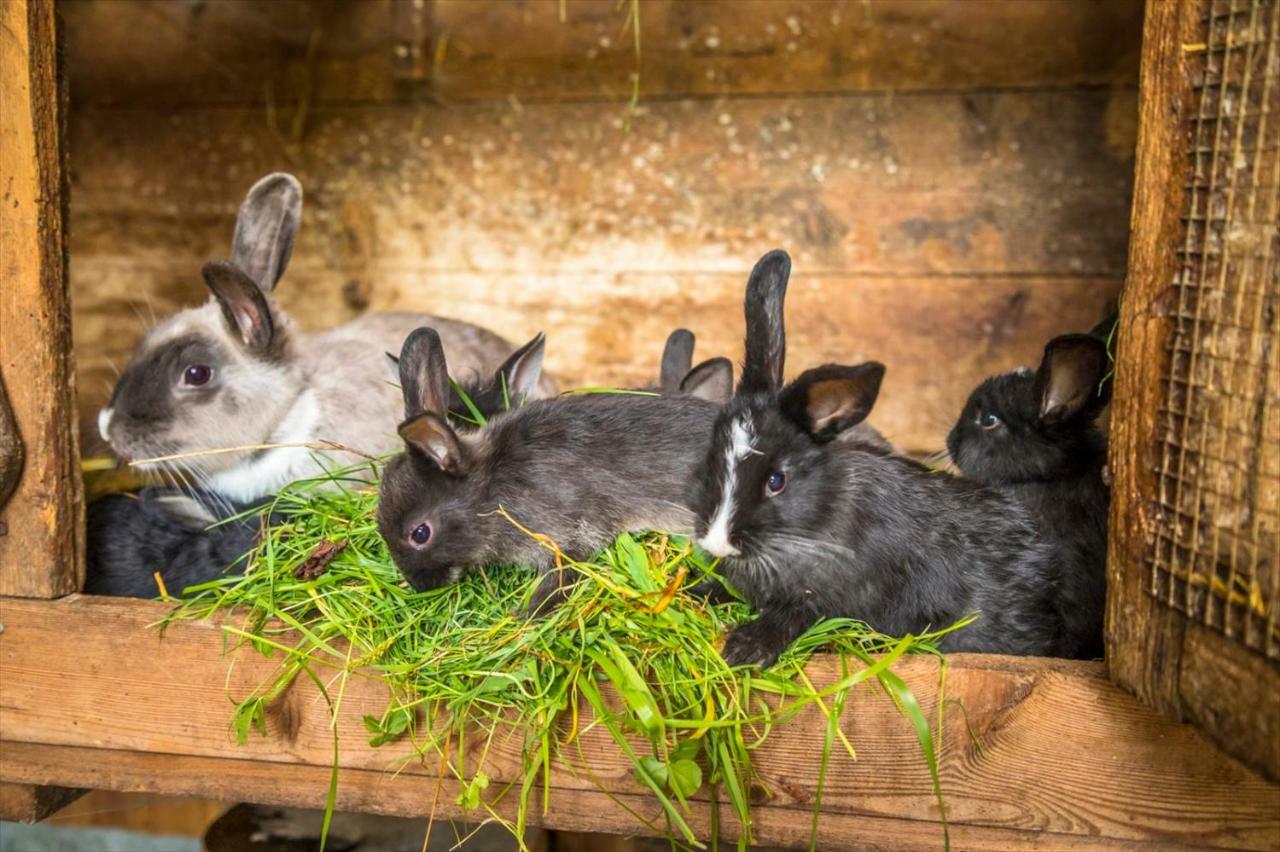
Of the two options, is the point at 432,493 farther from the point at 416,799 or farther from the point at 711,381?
the point at 711,381

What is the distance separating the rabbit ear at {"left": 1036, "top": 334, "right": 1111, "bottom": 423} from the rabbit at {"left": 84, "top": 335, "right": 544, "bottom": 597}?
132 cm

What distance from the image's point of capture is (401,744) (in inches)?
98.0

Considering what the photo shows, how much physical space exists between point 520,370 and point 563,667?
999 mm

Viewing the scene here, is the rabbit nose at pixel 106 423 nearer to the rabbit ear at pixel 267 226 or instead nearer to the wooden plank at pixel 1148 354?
the rabbit ear at pixel 267 226

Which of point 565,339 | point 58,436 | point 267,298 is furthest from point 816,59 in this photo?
point 58,436

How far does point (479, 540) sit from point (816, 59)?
2.41 metres

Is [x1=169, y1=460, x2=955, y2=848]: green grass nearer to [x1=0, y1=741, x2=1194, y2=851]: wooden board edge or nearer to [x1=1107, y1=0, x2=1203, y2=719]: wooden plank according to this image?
[x1=0, y1=741, x2=1194, y2=851]: wooden board edge

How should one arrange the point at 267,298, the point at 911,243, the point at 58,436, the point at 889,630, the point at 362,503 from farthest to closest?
the point at 911,243
the point at 267,298
the point at 362,503
the point at 58,436
the point at 889,630

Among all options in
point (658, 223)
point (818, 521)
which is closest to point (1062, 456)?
point (818, 521)

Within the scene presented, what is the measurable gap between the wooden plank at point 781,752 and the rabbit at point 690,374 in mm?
1064

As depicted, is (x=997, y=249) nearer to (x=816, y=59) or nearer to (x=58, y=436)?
(x=816, y=59)

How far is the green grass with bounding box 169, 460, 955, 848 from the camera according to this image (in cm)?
225

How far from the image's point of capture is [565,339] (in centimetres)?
443

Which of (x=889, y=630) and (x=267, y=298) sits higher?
(x=267, y=298)
